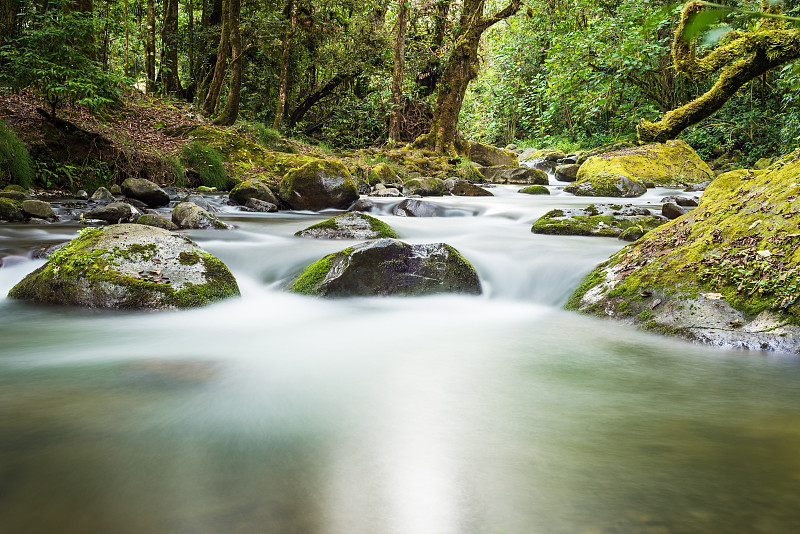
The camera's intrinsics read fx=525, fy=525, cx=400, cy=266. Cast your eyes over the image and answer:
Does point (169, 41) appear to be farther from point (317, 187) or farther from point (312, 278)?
point (312, 278)

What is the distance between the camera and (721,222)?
4.08 meters

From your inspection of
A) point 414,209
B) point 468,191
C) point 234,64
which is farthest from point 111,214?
point 234,64

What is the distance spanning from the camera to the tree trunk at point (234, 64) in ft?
48.9

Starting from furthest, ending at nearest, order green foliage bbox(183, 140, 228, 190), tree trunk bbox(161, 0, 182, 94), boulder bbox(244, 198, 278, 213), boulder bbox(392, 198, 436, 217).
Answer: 1. tree trunk bbox(161, 0, 182, 94)
2. green foliage bbox(183, 140, 228, 190)
3. boulder bbox(392, 198, 436, 217)
4. boulder bbox(244, 198, 278, 213)

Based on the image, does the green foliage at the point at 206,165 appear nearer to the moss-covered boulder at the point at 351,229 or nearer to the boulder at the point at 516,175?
the moss-covered boulder at the point at 351,229

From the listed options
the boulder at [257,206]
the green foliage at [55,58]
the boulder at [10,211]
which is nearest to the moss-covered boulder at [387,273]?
the boulder at [10,211]

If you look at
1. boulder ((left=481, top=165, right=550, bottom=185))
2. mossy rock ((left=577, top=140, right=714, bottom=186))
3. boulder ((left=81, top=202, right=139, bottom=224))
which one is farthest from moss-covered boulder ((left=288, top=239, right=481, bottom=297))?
boulder ((left=481, top=165, right=550, bottom=185))

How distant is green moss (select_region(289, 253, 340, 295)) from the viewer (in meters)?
5.00

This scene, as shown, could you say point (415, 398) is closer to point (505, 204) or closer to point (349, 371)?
point (349, 371)

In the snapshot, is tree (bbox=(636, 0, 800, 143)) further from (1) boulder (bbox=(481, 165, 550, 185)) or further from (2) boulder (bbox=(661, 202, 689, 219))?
(1) boulder (bbox=(481, 165, 550, 185))

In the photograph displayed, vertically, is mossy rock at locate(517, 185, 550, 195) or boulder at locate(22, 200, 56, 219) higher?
mossy rock at locate(517, 185, 550, 195)

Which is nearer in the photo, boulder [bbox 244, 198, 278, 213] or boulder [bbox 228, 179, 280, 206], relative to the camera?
boulder [bbox 244, 198, 278, 213]

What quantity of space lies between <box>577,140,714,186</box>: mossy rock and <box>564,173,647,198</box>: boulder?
117cm

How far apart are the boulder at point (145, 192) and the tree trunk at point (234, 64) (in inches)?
256
